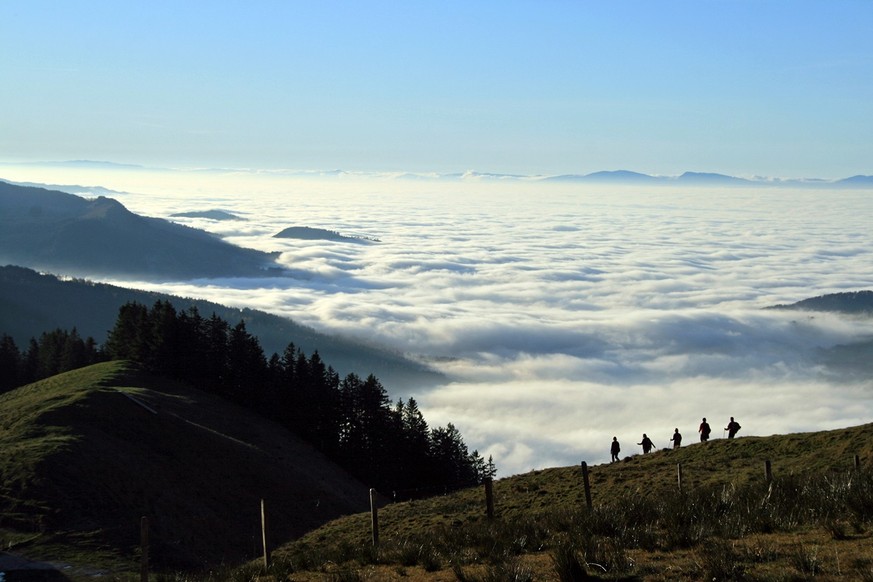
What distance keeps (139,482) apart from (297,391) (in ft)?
121

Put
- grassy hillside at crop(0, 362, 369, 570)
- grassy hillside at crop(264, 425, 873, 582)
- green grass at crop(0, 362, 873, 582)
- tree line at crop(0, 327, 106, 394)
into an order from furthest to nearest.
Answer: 1. tree line at crop(0, 327, 106, 394)
2. grassy hillside at crop(0, 362, 369, 570)
3. green grass at crop(0, 362, 873, 582)
4. grassy hillside at crop(264, 425, 873, 582)

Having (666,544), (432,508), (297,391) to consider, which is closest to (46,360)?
(297,391)

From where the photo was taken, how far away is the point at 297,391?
77.6m

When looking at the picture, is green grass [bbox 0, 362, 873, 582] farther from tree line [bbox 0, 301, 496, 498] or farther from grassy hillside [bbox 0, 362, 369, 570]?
tree line [bbox 0, 301, 496, 498]

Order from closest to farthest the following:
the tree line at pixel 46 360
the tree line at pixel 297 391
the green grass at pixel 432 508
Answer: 1. the green grass at pixel 432 508
2. the tree line at pixel 297 391
3. the tree line at pixel 46 360

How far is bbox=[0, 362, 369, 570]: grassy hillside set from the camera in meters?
33.2

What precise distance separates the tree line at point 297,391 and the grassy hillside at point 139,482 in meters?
8.34

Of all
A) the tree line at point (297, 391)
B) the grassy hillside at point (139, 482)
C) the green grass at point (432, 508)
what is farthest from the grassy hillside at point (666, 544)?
the tree line at point (297, 391)

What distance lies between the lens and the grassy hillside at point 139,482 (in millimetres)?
33219

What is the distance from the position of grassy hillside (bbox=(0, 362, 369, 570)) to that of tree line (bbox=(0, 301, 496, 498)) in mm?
8340

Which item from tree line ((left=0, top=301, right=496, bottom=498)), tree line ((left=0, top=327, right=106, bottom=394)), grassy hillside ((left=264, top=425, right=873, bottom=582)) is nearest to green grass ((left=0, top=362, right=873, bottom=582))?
grassy hillside ((left=264, top=425, right=873, bottom=582))

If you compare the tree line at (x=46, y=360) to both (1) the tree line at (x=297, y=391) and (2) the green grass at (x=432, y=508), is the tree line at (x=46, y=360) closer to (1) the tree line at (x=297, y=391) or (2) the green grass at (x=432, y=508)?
(1) the tree line at (x=297, y=391)

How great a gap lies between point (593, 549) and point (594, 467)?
22.8 meters

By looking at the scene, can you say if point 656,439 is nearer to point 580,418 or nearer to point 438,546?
point 580,418
